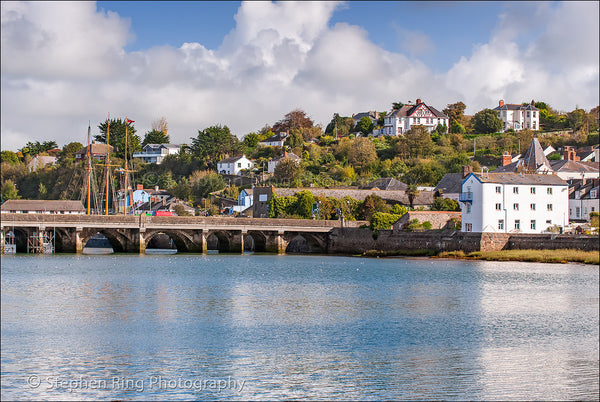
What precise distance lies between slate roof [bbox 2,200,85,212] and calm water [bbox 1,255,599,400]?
198ft

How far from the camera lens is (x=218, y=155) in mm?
152125

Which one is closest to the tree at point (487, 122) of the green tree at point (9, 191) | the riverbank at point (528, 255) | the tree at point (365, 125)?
the tree at point (365, 125)

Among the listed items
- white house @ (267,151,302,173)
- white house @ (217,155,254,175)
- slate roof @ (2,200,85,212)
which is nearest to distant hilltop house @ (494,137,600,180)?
white house @ (267,151,302,173)

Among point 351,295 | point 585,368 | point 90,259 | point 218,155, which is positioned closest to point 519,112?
point 218,155

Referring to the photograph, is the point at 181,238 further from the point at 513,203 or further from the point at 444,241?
the point at 513,203

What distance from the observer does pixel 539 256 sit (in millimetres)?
66625

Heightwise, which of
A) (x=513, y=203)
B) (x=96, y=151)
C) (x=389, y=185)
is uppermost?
(x=96, y=151)

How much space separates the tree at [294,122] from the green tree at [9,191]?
59.7 meters

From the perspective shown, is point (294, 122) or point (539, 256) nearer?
point (539, 256)

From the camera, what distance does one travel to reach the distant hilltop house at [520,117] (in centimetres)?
15800

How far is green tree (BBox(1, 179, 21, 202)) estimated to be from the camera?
476 feet

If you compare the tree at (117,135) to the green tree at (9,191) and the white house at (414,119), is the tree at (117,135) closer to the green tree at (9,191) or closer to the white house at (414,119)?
the green tree at (9,191)

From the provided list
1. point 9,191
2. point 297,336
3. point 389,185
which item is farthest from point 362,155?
point 297,336

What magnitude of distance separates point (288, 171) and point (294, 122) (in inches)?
1965
